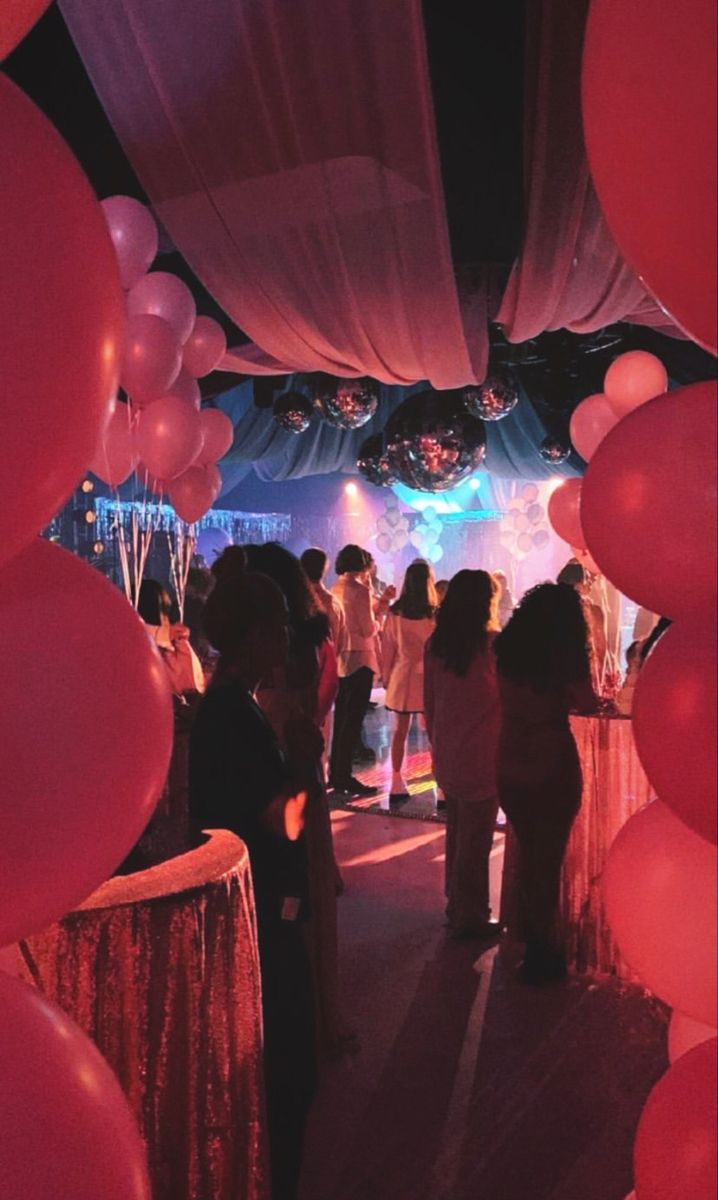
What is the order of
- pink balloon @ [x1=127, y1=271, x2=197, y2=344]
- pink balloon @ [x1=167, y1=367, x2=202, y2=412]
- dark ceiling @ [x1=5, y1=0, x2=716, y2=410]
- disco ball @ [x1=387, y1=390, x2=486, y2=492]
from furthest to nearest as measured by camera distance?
disco ball @ [x1=387, y1=390, x2=486, y2=492], pink balloon @ [x1=167, y1=367, x2=202, y2=412], pink balloon @ [x1=127, y1=271, x2=197, y2=344], dark ceiling @ [x1=5, y1=0, x2=716, y2=410]

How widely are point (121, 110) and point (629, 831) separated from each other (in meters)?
2.94

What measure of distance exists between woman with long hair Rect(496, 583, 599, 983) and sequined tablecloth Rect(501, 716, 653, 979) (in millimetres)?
78

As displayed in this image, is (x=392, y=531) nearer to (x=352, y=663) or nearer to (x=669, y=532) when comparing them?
(x=352, y=663)

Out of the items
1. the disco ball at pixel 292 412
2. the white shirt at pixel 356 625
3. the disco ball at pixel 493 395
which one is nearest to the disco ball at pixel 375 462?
the disco ball at pixel 292 412

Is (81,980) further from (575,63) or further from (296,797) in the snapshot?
(575,63)

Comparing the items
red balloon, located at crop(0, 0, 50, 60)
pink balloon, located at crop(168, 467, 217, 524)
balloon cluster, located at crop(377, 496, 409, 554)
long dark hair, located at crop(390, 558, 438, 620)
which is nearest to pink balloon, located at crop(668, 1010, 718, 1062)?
red balloon, located at crop(0, 0, 50, 60)

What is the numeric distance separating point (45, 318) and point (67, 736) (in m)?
0.29

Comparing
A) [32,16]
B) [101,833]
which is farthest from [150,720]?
[32,16]

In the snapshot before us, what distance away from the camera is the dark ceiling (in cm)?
323

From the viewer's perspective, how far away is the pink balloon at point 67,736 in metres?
0.69

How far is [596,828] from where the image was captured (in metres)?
3.30

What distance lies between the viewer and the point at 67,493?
68cm

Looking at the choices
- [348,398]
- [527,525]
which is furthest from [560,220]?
[527,525]

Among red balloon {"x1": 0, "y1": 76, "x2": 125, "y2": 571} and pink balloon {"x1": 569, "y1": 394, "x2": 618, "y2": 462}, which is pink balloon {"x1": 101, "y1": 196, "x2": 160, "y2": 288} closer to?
pink balloon {"x1": 569, "y1": 394, "x2": 618, "y2": 462}
